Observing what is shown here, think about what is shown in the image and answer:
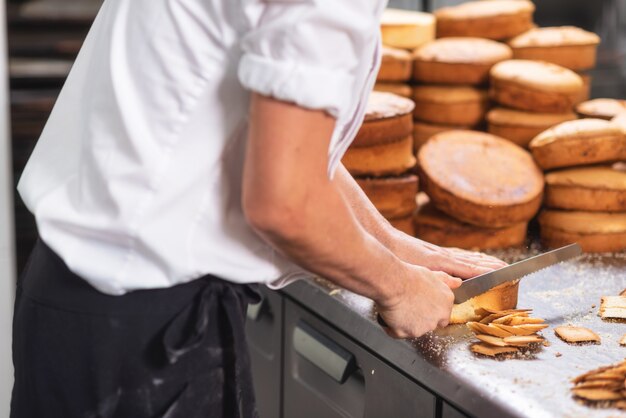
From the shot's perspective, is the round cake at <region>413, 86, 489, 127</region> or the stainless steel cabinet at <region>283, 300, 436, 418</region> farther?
the round cake at <region>413, 86, 489, 127</region>

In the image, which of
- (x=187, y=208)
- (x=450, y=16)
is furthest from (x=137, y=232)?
(x=450, y=16)

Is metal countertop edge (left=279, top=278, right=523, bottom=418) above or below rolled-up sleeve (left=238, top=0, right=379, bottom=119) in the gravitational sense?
below

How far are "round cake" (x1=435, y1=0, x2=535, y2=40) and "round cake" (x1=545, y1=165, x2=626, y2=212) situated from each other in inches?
19.6

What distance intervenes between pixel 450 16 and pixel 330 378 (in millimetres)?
1087

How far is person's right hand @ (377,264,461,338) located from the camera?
1160mm

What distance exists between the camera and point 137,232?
0.99 meters

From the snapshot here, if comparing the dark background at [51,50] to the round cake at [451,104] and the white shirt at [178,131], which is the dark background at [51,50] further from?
the white shirt at [178,131]

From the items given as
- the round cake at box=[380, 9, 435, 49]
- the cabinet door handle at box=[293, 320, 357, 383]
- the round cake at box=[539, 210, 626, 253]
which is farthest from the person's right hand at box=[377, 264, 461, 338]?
the round cake at box=[380, 9, 435, 49]

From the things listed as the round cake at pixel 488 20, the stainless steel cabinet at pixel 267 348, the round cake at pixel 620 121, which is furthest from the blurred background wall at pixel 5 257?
the round cake at pixel 620 121

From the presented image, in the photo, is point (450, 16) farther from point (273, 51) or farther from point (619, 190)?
point (273, 51)

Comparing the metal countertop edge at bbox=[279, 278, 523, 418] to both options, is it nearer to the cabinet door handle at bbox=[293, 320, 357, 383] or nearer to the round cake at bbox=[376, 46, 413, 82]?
the cabinet door handle at bbox=[293, 320, 357, 383]

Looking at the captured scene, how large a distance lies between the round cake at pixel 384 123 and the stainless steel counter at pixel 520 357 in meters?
0.35

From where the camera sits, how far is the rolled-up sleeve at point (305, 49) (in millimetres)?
866

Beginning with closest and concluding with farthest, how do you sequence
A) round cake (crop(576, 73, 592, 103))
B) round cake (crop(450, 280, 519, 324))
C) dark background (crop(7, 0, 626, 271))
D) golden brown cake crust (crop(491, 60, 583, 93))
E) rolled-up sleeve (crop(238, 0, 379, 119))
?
rolled-up sleeve (crop(238, 0, 379, 119)) → round cake (crop(450, 280, 519, 324)) → golden brown cake crust (crop(491, 60, 583, 93)) → round cake (crop(576, 73, 592, 103)) → dark background (crop(7, 0, 626, 271))
